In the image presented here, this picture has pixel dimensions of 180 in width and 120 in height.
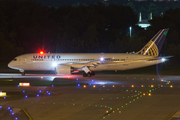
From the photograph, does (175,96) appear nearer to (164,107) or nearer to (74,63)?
(164,107)

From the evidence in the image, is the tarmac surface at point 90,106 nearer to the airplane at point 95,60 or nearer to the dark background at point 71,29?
the airplane at point 95,60

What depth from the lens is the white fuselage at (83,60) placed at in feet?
136

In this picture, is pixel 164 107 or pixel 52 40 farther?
pixel 52 40

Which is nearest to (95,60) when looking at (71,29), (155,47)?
(155,47)

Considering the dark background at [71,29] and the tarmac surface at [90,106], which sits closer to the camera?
the tarmac surface at [90,106]

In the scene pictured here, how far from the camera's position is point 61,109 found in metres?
16.5

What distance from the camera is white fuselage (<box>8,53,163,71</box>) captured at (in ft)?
136

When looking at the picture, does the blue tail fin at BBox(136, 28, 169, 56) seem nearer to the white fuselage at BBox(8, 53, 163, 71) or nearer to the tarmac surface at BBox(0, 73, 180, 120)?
the white fuselage at BBox(8, 53, 163, 71)

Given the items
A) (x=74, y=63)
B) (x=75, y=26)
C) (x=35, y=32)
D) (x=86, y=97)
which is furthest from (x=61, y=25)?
(x=86, y=97)

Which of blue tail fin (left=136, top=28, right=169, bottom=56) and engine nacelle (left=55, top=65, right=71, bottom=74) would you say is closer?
engine nacelle (left=55, top=65, right=71, bottom=74)

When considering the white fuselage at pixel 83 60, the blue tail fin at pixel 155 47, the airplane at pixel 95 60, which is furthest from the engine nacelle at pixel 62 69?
the blue tail fin at pixel 155 47

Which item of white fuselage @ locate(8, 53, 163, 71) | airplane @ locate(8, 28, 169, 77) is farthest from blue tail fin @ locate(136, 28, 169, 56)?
white fuselage @ locate(8, 53, 163, 71)

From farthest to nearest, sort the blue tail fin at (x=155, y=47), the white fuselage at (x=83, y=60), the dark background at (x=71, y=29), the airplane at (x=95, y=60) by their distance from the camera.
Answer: the dark background at (x=71, y=29) → the blue tail fin at (x=155, y=47) → the white fuselage at (x=83, y=60) → the airplane at (x=95, y=60)

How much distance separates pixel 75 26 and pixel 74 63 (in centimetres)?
5687
